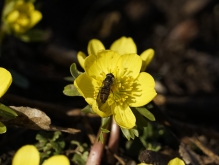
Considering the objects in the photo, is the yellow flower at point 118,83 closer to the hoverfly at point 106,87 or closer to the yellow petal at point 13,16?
the hoverfly at point 106,87

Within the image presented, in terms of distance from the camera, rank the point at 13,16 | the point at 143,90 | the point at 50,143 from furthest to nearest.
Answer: the point at 13,16, the point at 50,143, the point at 143,90

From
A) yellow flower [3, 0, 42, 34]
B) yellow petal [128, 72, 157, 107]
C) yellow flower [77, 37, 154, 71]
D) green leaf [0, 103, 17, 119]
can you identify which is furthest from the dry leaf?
yellow flower [3, 0, 42, 34]

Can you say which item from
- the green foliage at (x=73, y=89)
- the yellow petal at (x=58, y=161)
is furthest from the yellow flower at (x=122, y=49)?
the yellow petal at (x=58, y=161)

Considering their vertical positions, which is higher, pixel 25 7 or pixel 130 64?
pixel 25 7

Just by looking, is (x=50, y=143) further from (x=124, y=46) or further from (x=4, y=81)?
(x=124, y=46)

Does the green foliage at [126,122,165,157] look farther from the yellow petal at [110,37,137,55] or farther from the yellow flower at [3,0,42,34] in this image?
the yellow flower at [3,0,42,34]

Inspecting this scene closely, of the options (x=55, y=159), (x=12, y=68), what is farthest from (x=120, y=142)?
(x=12, y=68)

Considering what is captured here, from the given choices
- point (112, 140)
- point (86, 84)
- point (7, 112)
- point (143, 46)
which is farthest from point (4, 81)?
point (143, 46)
